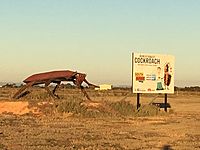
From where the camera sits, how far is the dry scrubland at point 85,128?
672 inches

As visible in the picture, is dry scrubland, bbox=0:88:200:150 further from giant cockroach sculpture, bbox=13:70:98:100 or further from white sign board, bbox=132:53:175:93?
white sign board, bbox=132:53:175:93

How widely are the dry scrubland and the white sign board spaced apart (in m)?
1.63

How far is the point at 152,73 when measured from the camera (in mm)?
35375

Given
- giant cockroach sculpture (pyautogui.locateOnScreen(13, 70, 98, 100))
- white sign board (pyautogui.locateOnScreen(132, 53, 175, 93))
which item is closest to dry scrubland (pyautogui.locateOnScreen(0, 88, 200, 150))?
giant cockroach sculpture (pyautogui.locateOnScreen(13, 70, 98, 100))

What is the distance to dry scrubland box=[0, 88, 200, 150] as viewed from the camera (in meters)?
17.1

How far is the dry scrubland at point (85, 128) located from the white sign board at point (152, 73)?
163 cm

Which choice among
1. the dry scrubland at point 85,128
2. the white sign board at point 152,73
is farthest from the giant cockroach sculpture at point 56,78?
the white sign board at point 152,73

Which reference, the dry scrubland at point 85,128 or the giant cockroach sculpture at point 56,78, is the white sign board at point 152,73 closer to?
the dry scrubland at point 85,128

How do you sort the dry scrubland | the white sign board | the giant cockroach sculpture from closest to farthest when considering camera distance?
the dry scrubland → the giant cockroach sculpture → the white sign board

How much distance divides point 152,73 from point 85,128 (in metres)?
13.3

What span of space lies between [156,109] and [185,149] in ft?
59.9

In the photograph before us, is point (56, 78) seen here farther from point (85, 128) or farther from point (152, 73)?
point (85, 128)

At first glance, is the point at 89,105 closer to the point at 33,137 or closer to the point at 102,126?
the point at 102,126

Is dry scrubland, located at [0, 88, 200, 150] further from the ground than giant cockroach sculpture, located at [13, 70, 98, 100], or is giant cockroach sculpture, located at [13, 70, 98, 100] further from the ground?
giant cockroach sculpture, located at [13, 70, 98, 100]
